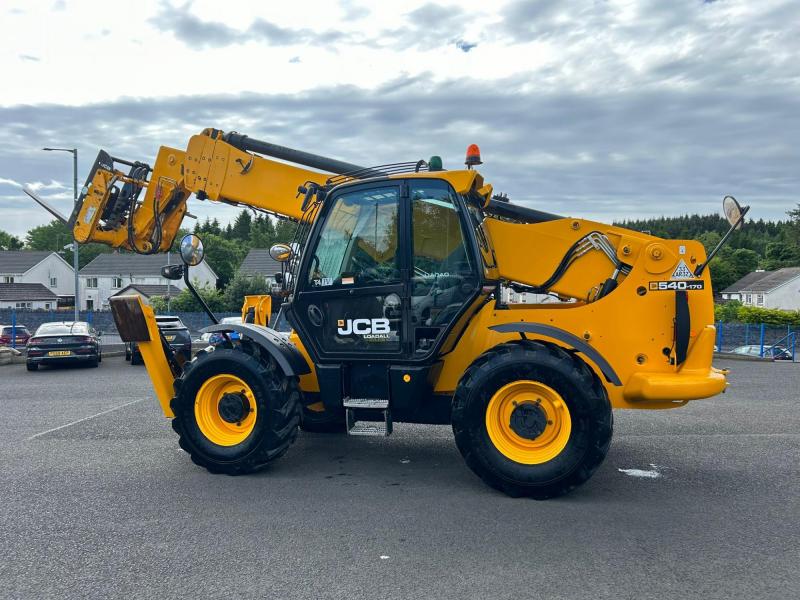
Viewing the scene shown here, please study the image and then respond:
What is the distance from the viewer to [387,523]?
15.5ft

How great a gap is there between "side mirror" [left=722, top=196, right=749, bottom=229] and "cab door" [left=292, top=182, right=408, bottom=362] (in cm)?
290

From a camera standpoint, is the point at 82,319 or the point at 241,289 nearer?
the point at 82,319

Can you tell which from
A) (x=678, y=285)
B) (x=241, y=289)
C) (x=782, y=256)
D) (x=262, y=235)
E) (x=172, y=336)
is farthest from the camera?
(x=262, y=235)

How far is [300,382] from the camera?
6.47 metres

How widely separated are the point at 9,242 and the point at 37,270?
47.1 metres

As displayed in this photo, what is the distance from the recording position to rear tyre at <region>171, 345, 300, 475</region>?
5.80m

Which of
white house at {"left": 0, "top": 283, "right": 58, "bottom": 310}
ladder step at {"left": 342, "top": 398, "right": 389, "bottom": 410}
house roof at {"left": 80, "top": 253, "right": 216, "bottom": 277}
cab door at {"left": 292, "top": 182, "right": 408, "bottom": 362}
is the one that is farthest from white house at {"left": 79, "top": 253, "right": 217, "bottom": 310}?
ladder step at {"left": 342, "top": 398, "right": 389, "bottom": 410}

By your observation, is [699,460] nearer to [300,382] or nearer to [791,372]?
[300,382]

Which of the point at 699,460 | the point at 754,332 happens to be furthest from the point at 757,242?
the point at 699,460

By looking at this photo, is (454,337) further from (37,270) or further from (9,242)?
(9,242)

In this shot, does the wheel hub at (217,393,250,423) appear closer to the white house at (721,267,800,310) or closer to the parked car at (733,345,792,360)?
the parked car at (733,345,792,360)

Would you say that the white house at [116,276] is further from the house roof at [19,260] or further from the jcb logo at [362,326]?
the jcb logo at [362,326]

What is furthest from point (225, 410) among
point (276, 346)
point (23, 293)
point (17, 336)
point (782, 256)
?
point (782, 256)

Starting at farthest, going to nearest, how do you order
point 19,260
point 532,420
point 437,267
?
1. point 19,260
2. point 437,267
3. point 532,420
